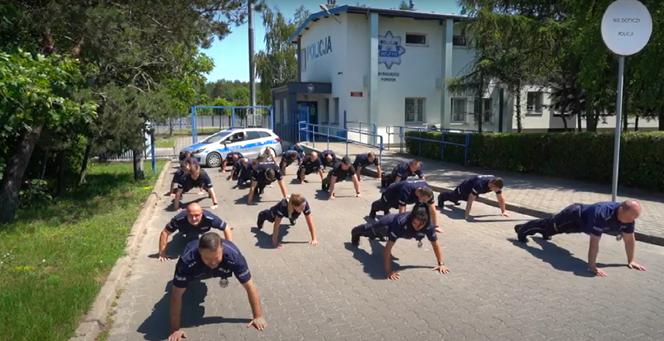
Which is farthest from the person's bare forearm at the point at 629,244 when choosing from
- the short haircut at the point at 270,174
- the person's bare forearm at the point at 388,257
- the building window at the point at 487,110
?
the building window at the point at 487,110

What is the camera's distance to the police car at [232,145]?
19.8m

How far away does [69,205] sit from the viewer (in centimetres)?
1155

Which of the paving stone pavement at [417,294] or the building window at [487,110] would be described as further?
the building window at [487,110]

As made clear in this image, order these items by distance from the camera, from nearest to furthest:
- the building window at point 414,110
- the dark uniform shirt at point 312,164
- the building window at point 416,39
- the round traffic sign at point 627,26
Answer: the round traffic sign at point 627,26, the dark uniform shirt at point 312,164, the building window at point 416,39, the building window at point 414,110

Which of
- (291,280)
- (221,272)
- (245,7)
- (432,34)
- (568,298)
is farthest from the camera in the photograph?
(432,34)

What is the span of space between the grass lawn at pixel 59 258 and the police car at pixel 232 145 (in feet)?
22.0

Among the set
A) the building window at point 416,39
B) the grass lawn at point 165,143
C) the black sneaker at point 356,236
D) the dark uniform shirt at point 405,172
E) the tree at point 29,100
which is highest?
the building window at point 416,39

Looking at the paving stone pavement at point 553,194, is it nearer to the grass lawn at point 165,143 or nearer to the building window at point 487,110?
the building window at point 487,110

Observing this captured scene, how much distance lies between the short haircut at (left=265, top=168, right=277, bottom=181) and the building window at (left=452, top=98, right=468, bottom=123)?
18.9 m

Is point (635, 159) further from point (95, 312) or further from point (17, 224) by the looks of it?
point (17, 224)

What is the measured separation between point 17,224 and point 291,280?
607cm

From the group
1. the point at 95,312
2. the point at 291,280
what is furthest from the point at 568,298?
the point at 95,312

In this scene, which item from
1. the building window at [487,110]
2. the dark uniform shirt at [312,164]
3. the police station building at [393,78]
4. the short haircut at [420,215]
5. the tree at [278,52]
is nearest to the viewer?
the short haircut at [420,215]

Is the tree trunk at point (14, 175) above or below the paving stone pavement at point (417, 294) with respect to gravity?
above
